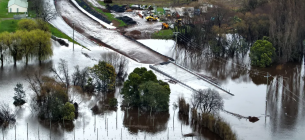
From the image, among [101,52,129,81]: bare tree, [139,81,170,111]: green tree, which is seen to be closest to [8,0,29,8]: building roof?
[101,52,129,81]: bare tree

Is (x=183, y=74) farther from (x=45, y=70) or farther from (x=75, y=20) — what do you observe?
(x=75, y=20)

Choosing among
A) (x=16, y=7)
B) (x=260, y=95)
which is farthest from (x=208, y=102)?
(x=16, y=7)

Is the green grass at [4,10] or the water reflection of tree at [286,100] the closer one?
the water reflection of tree at [286,100]

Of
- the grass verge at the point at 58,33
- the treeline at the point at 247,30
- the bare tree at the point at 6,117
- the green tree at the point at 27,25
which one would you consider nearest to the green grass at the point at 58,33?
the grass verge at the point at 58,33

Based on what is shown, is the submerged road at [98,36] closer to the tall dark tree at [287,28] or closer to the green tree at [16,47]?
the green tree at [16,47]

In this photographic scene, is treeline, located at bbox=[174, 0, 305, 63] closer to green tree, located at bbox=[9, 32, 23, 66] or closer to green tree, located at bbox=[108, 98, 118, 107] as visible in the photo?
green tree, located at bbox=[108, 98, 118, 107]

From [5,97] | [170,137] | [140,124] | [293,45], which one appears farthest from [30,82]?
[293,45]
